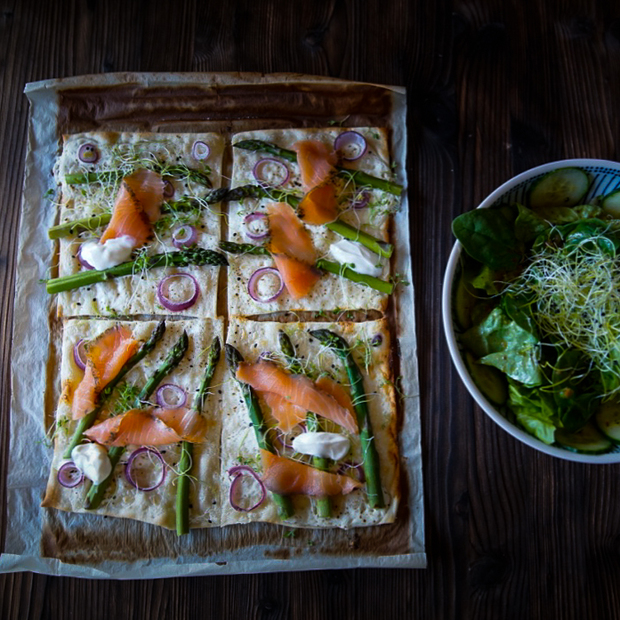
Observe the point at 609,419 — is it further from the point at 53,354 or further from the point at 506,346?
the point at 53,354

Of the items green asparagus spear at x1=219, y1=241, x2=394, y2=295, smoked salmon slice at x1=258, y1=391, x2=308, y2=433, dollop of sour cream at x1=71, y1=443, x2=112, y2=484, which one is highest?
green asparagus spear at x1=219, y1=241, x2=394, y2=295

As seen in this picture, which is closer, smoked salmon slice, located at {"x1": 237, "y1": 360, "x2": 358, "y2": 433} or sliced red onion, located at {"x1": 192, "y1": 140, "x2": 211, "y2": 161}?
smoked salmon slice, located at {"x1": 237, "y1": 360, "x2": 358, "y2": 433}

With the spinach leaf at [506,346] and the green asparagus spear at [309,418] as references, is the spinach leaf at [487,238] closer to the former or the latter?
the spinach leaf at [506,346]

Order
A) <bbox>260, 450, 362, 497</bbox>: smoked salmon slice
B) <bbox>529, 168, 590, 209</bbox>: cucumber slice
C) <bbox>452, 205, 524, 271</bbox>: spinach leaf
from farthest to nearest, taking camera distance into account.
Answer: <bbox>260, 450, 362, 497</bbox>: smoked salmon slice
<bbox>529, 168, 590, 209</bbox>: cucumber slice
<bbox>452, 205, 524, 271</bbox>: spinach leaf

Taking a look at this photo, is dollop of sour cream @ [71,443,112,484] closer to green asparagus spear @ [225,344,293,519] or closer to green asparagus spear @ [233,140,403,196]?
green asparagus spear @ [225,344,293,519]

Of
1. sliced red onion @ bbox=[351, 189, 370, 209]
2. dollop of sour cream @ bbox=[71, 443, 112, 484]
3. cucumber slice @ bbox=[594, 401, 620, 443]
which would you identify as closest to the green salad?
cucumber slice @ bbox=[594, 401, 620, 443]

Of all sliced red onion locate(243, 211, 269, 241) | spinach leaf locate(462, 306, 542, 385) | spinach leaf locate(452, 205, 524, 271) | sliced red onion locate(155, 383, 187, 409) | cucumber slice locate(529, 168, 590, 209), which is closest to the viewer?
spinach leaf locate(462, 306, 542, 385)

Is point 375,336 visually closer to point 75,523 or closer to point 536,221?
point 536,221
